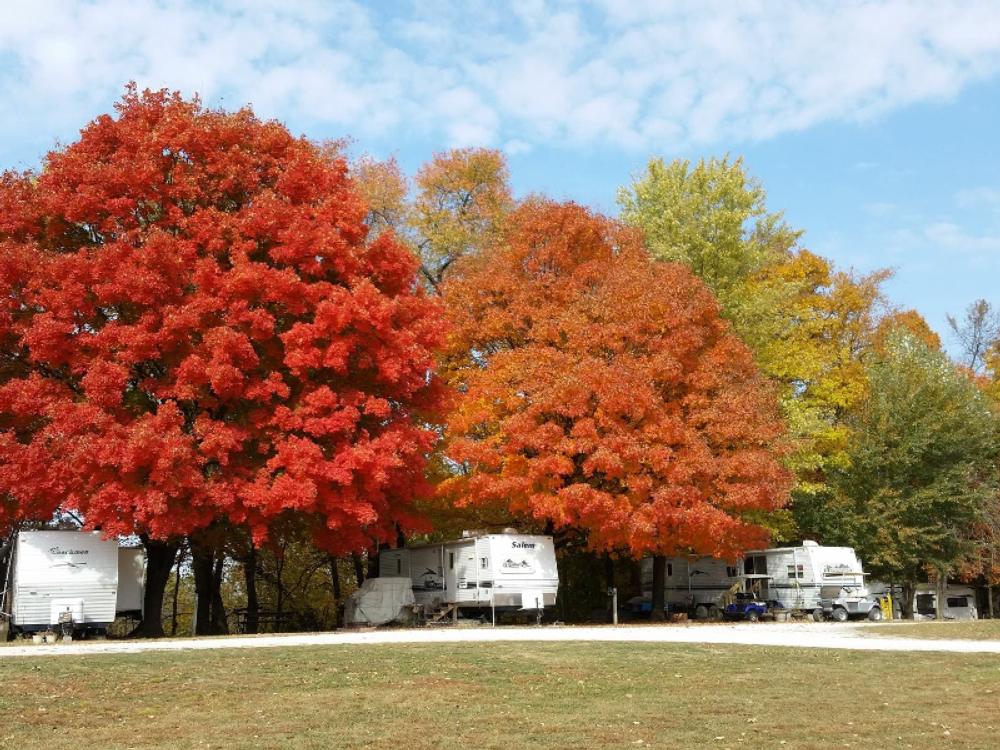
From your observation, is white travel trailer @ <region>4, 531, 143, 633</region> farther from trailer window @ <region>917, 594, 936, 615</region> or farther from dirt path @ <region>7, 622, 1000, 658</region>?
trailer window @ <region>917, 594, 936, 615</region>

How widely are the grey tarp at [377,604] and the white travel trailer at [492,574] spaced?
1.04 metres

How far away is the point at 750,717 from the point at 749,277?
109 ft

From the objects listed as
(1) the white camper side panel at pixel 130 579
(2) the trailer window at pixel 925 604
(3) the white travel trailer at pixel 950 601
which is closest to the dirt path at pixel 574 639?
(1) the white camper side panel at pixel 130 579

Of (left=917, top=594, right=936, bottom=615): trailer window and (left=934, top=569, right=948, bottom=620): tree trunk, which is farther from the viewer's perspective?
(left=917, top=594, right=936, bottom=615): trailer window

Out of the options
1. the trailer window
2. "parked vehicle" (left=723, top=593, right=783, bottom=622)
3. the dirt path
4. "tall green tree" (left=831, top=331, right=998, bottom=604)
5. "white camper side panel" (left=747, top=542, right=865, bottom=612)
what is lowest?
the trailer window

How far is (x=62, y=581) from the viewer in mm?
25375

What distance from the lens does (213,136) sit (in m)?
28.6

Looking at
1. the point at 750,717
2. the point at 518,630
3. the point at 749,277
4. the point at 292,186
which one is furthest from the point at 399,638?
the point at 749,277

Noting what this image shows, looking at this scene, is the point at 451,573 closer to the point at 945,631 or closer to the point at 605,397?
the point at 605,397

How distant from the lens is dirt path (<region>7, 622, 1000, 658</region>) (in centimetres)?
1991

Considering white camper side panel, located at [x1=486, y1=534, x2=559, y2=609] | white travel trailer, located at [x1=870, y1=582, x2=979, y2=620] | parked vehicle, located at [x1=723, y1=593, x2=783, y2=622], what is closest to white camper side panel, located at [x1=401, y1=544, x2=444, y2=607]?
white camper side panel, located at [x1=486, y1=534, x2=559, y2=609]

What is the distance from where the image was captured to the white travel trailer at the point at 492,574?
99.3 ft

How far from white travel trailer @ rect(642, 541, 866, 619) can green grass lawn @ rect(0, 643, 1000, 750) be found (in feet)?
62.0

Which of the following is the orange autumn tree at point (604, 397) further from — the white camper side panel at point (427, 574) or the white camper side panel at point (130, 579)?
the white camper side panel at point (130, 579)
